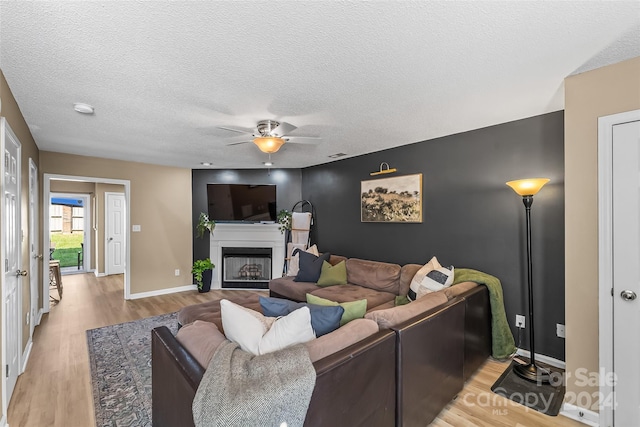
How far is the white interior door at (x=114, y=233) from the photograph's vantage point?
23.0 feet

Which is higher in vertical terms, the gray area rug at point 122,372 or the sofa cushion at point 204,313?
the sofa cushion at point 204,313

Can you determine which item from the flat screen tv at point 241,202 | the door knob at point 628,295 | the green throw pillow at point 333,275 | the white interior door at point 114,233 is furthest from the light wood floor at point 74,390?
the white interior door at point 114,233

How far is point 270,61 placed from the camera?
70.1 inches

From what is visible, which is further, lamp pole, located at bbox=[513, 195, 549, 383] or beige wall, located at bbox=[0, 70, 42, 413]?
lamp pole, located at bbox=[513, 195, 549, 383]

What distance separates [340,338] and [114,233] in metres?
7.68

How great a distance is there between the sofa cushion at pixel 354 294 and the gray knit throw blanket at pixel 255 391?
2.07 meters

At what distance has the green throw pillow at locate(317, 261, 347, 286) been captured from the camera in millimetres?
3967

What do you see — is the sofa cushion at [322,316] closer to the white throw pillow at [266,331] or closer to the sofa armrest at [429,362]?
the white throw pillow at [266,331]

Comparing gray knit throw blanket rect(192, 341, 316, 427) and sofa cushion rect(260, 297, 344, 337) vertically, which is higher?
sofa cushion rect(260, 297, 344, 337)

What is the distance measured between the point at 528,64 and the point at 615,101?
63 centimetres

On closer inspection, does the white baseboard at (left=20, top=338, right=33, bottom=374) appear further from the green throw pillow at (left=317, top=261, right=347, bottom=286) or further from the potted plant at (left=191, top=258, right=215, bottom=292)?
the green throw pillow at (left=317, top=261, right=347, bottom=286)

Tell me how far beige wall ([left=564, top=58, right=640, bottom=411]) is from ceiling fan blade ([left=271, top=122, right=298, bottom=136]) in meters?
2.28

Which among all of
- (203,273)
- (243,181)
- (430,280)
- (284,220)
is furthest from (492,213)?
(203,273)

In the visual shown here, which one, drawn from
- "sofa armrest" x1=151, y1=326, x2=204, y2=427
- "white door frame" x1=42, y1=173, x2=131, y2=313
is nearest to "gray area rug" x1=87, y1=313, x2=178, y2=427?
"sofa armrest" x1=151, y1=326, x2=204, y2=427
